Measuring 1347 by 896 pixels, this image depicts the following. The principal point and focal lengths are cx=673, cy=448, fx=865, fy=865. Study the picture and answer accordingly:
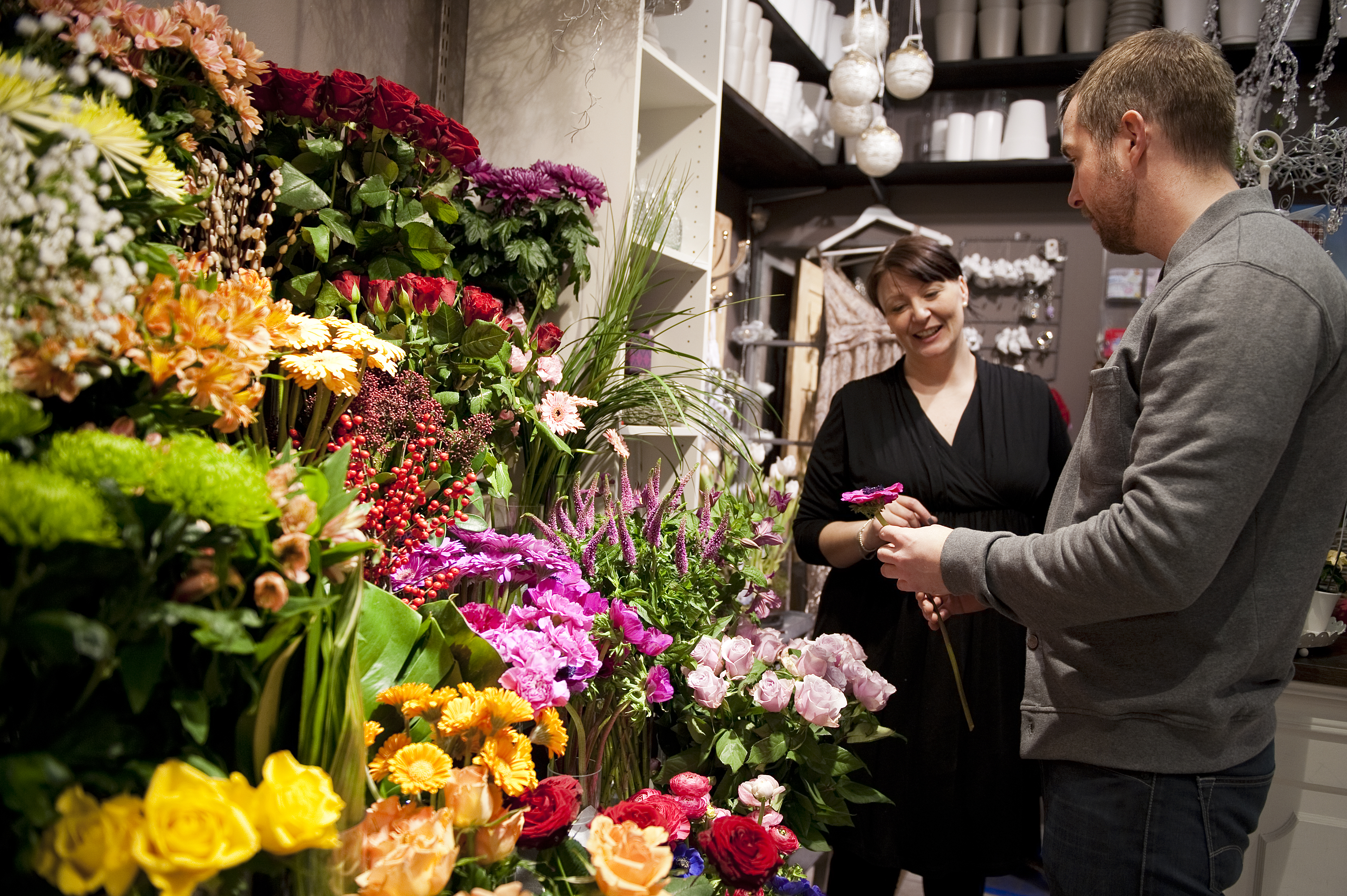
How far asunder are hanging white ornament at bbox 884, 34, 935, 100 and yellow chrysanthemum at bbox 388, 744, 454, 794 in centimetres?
261

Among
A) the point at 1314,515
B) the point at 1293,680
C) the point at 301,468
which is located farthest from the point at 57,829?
the point at 1293,680

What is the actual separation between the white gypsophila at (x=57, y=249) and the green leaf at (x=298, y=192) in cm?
48

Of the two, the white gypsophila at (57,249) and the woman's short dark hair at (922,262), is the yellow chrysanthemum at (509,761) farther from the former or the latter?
the woman's short dark hair at (922,262)

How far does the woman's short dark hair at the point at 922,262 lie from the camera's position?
1663 mm

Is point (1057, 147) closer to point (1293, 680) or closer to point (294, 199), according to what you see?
point (1293, 680)

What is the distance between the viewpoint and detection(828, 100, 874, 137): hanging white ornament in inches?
108

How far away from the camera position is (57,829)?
1.37ft

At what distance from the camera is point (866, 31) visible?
2.59 metres

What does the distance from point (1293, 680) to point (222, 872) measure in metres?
2.20

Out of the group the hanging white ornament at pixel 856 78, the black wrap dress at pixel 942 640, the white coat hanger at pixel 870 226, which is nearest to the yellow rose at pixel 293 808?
the black wrap dress at pixel 942 640

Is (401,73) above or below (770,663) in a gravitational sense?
above

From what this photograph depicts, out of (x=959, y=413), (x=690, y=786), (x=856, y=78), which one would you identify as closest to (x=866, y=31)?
(x=856, y=78)

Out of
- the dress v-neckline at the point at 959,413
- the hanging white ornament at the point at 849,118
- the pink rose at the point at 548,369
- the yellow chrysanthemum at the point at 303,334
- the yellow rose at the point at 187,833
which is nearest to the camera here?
the yellow rose at the point at 187,833

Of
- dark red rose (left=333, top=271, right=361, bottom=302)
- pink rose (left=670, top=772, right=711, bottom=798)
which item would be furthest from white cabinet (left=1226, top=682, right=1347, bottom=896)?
dark red rose (left=333, top=271, right=361, bottom=302)
